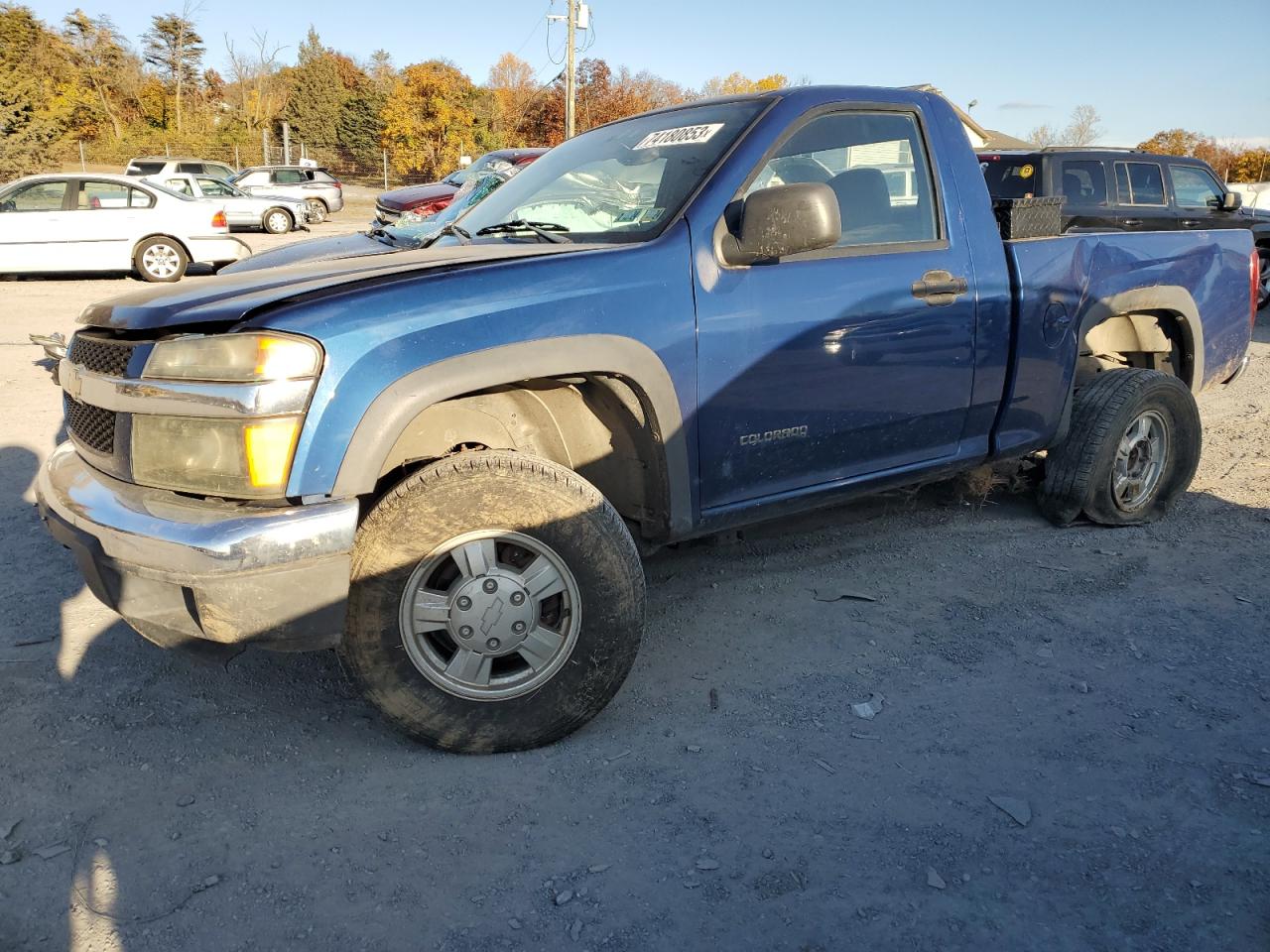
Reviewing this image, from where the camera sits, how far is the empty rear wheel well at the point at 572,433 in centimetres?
288

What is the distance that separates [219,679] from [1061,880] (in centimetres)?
261

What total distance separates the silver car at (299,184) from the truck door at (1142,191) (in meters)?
20.4

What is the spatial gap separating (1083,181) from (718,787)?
942 cm

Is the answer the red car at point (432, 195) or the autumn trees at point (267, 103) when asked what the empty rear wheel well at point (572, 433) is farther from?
the autumn trees at point (267, 103)

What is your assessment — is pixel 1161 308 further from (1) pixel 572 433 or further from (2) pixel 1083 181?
(2) pixel 1083 181

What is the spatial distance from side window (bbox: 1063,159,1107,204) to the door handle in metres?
7.36

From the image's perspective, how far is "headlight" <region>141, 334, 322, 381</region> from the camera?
2.38 meters

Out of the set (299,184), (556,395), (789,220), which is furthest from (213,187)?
(789,220)

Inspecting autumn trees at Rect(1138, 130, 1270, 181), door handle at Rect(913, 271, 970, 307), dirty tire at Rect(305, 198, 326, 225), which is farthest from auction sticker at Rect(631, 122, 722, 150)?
autumn trees at Rect(1138, 130, 1270, 181)

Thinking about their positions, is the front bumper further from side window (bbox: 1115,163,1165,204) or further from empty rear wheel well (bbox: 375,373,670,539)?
side window (bbox: 1115,163,1165,204)

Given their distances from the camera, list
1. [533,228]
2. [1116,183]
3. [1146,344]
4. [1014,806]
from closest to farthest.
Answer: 1. [1014,806]
2. [533,228]
3. [1146,344]
4. [1116,183]

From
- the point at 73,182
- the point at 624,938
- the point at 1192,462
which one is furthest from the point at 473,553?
the point at 73,182

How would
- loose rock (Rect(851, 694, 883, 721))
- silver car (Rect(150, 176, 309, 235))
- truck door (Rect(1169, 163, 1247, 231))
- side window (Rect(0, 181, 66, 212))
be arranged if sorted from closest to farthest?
loose rock (Rect(851, 694, 883, 721)), truck door (Rect(1169, 163, 1247, 231)), side window (Rect(0, 181, 66, 212)), silver car (Rect(150, 176, 309, 235))

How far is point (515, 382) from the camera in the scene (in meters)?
2.76
